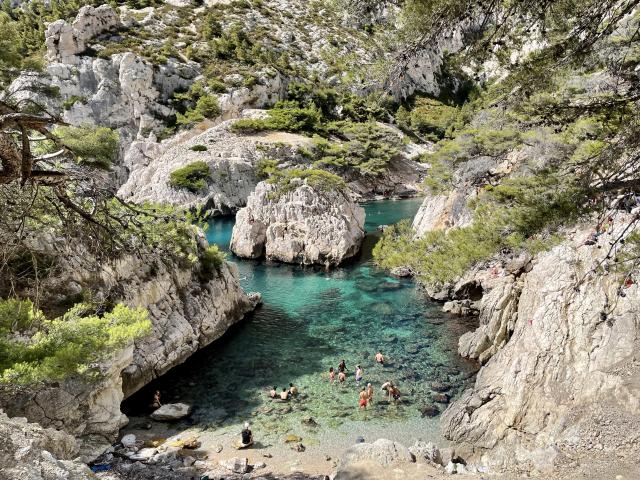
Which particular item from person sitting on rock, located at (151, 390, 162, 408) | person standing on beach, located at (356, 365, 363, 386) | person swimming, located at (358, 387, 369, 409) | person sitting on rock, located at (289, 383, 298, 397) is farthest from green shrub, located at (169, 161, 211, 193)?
person swimming, located at (358, 387, 369, 409)

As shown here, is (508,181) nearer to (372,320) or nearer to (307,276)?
(372,320)

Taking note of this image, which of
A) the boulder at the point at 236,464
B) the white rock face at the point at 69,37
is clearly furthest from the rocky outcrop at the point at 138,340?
the white rock face at the point at 69,37

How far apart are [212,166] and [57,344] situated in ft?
170

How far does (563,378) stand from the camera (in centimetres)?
1417

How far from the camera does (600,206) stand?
9227 millimetres

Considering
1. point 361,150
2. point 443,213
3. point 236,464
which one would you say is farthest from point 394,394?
point 361,150

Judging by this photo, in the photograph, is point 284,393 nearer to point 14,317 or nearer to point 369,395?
point 369,395

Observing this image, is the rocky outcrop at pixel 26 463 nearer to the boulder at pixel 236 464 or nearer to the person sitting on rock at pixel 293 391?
the boulder at pixel 236 464

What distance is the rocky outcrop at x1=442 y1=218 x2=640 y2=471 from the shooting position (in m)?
12.6

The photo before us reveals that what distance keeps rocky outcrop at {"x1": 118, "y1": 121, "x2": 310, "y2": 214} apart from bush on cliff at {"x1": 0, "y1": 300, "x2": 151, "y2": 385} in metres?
47.3

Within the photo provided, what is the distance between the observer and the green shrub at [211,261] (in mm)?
26172

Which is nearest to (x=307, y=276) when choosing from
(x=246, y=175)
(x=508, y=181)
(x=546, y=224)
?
(x=508, y=181)

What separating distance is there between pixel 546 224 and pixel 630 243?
6.61ft

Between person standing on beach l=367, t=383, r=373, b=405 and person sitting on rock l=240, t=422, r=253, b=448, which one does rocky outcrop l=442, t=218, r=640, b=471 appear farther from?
person sitting on rock l=240, t=422, r=253, b=448
